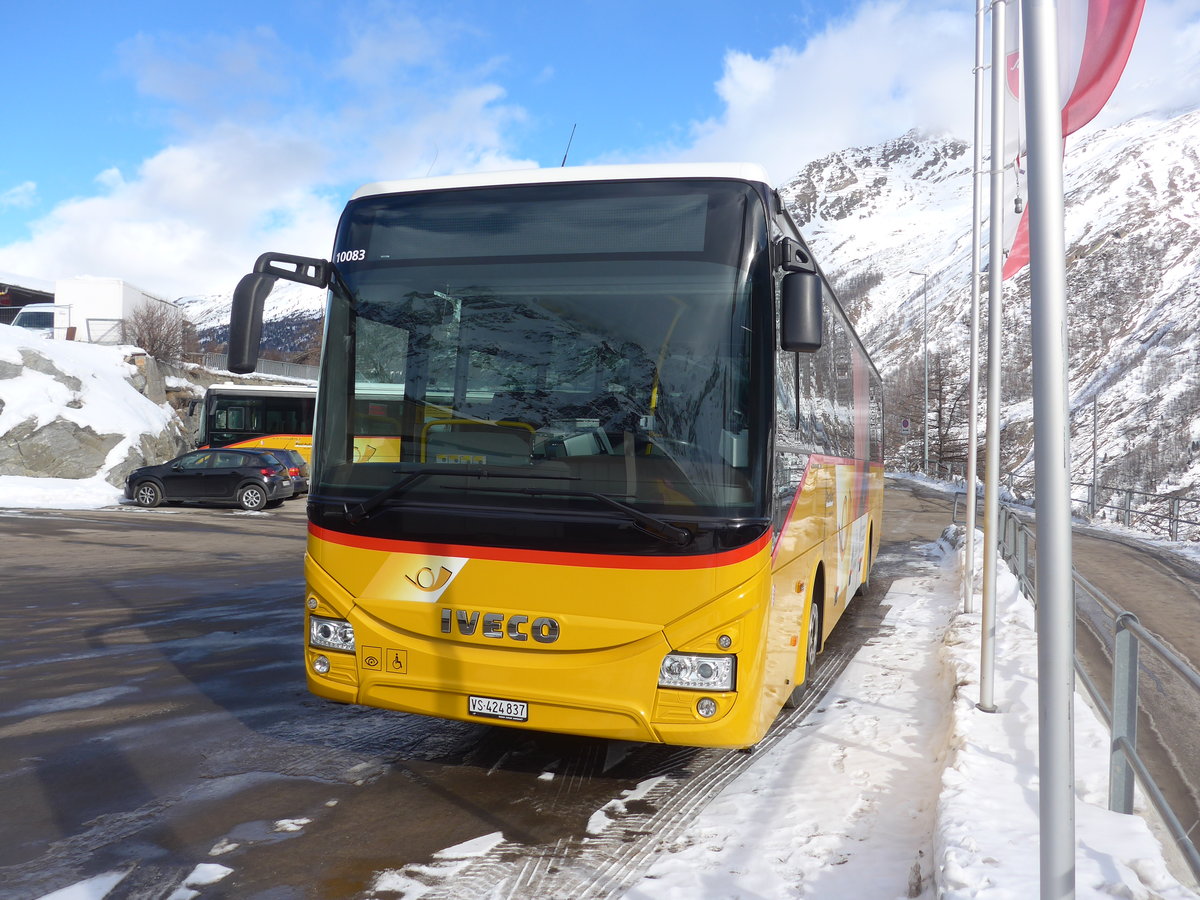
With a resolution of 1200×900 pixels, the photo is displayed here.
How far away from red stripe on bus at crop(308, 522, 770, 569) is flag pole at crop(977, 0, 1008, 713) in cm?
226

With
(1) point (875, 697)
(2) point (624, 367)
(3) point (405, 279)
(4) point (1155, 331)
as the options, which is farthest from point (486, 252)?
(4) point (1155, 331)

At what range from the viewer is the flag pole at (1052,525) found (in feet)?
7.89

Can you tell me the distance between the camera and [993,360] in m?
6.37

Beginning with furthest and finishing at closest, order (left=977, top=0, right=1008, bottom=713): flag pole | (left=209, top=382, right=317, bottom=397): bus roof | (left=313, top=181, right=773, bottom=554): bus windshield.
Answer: (left=209, top=382, right=317, bottom=397): bus roof < (left=977, top=0, right=1008, bottom=713): flag pole < (left=313, top=181, right=773, bottom=554): bus windshield

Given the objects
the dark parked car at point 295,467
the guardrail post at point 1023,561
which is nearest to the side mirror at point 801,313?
the guardrail post at point 1023,561

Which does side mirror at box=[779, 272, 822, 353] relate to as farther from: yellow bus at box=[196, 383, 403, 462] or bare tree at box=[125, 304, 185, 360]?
bare tree at box=[125, 304, 185, 360]

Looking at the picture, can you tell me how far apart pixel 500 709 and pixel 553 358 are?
66.0 inches

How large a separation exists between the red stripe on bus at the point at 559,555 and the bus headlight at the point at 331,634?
42cm

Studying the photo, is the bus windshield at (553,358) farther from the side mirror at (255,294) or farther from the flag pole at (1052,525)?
the flag pole at (1052,525)

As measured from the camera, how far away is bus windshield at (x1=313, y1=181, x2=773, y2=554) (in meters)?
4.30

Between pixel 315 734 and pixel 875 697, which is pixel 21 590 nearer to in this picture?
pixel 315 734

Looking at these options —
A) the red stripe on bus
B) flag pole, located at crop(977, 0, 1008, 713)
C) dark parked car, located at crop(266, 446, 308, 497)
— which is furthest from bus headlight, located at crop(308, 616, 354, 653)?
dark parked car, located at crop(266, 446, 308, 497)

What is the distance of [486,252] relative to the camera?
4.76 metres

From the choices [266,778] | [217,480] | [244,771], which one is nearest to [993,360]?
[266,778]
